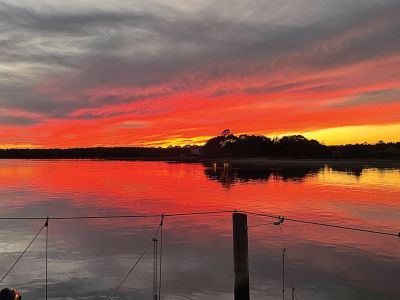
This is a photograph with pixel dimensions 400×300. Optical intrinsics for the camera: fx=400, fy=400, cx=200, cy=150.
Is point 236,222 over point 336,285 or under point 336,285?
over

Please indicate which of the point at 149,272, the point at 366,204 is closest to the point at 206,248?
the point at 149,272

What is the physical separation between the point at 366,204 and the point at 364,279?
83.3ft

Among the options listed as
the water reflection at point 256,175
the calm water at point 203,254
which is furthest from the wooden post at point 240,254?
the water reflection at point 256,175

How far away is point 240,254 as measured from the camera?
13766 mm

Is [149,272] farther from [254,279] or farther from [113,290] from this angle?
[254,279]

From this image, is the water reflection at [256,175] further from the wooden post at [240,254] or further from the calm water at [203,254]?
the wooden post at [240,254]

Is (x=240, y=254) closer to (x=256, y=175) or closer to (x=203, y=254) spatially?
(x=203, y=254)

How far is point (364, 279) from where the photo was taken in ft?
56.6

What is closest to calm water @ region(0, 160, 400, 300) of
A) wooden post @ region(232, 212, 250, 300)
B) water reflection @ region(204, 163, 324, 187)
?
wooden post @ region(232, 212, 250, 300)

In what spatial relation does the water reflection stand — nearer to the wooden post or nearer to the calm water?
the calm water

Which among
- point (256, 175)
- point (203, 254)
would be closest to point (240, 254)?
point (203, 254)

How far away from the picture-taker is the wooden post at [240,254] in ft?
44.7

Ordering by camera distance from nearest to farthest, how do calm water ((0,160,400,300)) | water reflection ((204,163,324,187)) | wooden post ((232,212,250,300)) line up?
wooden post ((232,212,250,300)) → calm water ((0,160,400,300)) → water reflection ((204,163,324,187))

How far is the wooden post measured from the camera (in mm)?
13617
